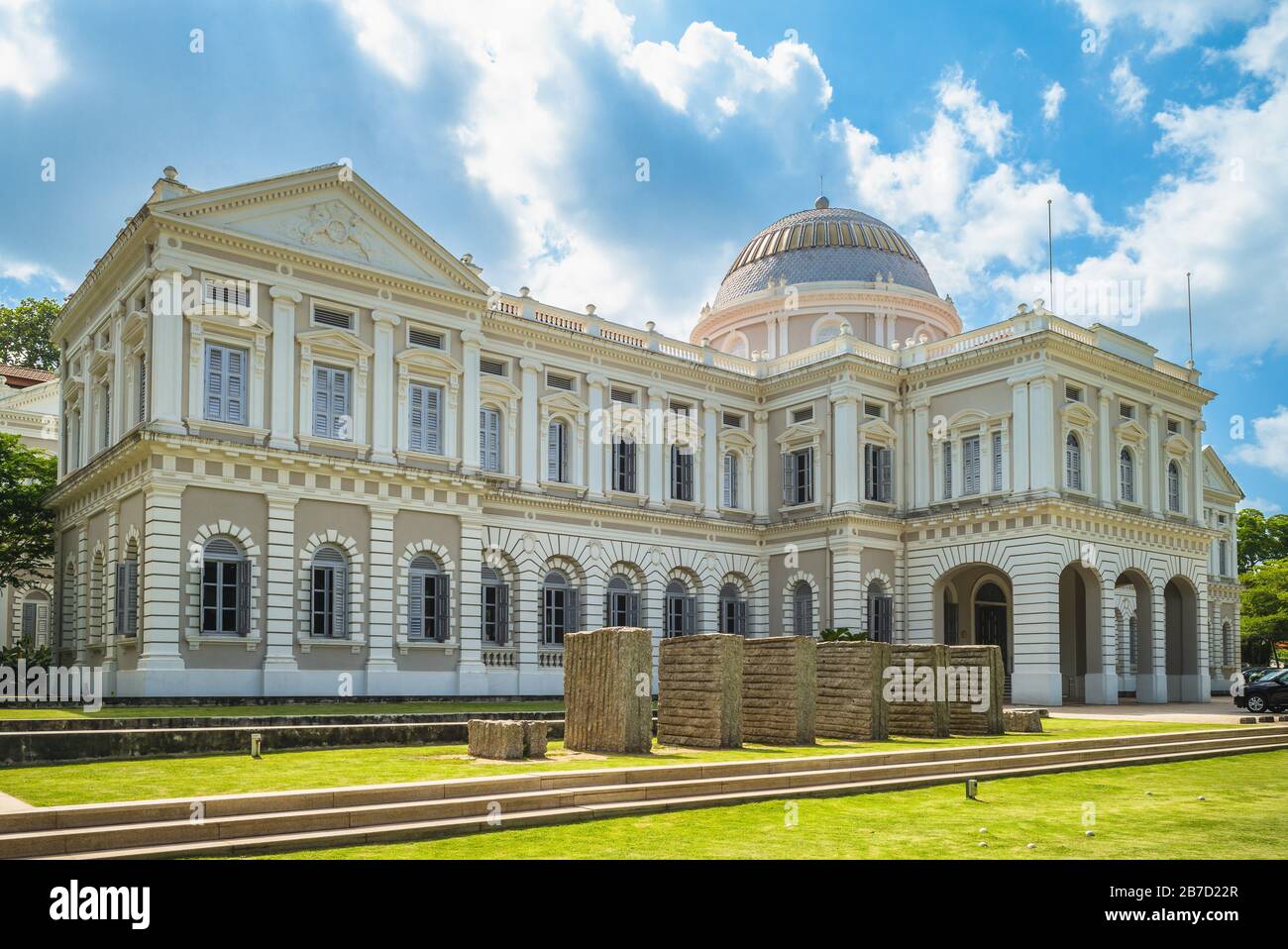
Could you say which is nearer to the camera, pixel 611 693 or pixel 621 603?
pixel 611 693

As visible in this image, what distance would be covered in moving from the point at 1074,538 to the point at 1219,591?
2951 cm

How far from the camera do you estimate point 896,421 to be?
42312 mm

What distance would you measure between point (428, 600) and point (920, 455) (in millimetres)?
17940

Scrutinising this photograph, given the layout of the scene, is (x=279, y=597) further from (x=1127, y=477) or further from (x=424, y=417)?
(x=1127, y=477)

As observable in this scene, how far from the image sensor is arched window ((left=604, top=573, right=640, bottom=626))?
130 ft

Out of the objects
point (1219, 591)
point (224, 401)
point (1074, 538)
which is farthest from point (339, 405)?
point (1219, 591)

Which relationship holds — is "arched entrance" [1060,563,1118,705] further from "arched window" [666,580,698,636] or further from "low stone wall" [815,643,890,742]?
"low stone wall" [815,643,890,742]

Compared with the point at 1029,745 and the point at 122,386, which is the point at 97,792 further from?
the point at 122,386

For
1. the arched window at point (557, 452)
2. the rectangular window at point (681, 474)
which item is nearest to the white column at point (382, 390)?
the arched window at point (557, 452)

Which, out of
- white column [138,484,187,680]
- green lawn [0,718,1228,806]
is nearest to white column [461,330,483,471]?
white column [138,484,187,680]

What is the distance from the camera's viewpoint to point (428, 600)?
3284 cm

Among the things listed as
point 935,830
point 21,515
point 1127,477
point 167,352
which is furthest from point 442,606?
point 1127,477

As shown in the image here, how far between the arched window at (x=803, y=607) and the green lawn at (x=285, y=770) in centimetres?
2197

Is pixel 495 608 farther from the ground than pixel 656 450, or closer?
closer
